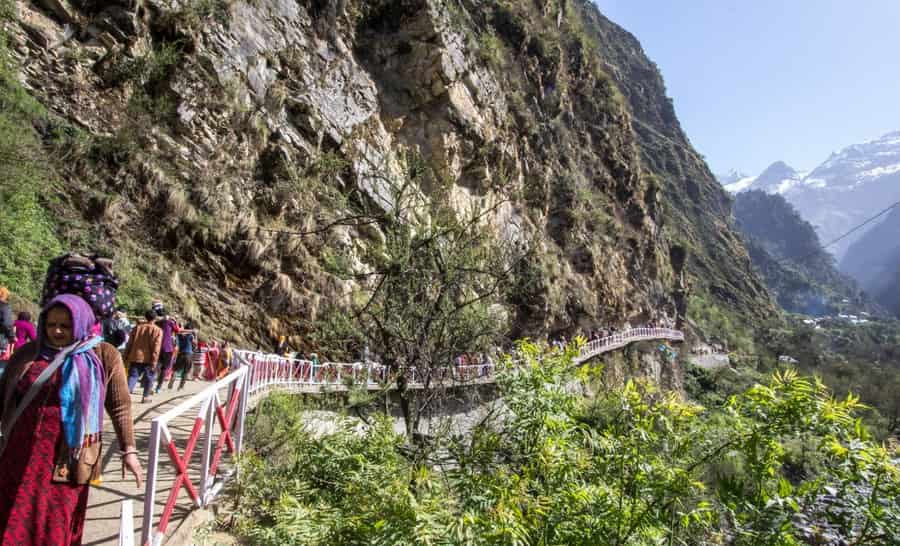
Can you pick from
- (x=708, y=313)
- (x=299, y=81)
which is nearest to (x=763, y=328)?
(x=708, y=313)

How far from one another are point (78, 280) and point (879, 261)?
24329 cm

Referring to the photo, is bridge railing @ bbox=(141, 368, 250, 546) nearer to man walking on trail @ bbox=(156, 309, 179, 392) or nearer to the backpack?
the backpack

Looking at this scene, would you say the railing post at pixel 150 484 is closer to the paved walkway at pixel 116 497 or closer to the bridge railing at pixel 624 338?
the paved walkway at pixel 116 497

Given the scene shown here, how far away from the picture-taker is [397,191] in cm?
513

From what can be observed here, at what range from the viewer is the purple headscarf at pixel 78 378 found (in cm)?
196

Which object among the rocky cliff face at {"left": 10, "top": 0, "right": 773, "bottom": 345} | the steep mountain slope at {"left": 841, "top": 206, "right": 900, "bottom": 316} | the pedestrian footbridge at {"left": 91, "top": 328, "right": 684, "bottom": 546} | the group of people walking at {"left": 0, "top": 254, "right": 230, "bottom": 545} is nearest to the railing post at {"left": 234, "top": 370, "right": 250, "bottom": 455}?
the pedestrian footbridge at {"left": 91, "top": 328, "right": 684, "bottom": 546}

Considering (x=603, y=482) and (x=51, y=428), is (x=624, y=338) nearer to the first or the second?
(x=603, y=482)

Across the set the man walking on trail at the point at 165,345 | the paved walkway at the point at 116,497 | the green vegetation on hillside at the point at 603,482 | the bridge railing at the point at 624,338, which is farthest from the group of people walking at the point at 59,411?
Result: the bridge railing at the point at 624,338

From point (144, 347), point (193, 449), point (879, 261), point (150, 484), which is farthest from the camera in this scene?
point (879, 261)

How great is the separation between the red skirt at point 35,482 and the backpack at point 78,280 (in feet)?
1.12

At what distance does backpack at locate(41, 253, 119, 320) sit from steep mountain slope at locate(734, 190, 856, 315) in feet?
430

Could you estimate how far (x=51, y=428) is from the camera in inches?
76.5

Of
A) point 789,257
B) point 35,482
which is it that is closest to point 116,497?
point 35,482

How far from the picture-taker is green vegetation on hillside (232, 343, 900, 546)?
2.46m
